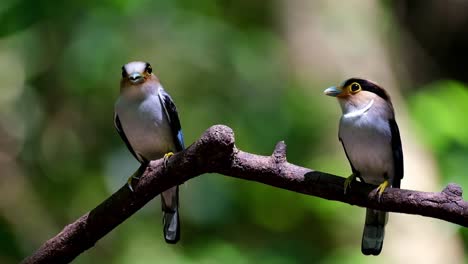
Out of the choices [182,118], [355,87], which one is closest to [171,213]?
[355,87]

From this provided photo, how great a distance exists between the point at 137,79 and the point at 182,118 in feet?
11.9

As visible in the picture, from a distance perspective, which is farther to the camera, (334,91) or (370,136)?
(334,91)

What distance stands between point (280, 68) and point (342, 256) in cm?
257

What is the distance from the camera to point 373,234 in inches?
166

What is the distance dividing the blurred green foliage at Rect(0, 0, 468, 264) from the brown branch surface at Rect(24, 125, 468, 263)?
9.21 ft

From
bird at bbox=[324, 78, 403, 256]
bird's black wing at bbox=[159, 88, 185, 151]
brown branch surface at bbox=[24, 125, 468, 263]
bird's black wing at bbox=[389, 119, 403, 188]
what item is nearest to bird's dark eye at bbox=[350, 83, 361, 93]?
bird at bbox=[324, 78, 403, 256]

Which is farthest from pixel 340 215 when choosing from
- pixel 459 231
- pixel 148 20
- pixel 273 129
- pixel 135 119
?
pixel 148 20

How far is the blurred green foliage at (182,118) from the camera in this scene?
670 centimetres

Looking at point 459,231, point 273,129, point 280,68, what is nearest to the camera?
point 459,231

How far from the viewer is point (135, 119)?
4457mm

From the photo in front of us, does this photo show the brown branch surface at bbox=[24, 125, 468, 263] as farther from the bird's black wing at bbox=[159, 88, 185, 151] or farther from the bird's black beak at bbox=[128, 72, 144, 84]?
the bird's black wing at bbox=[159, 88, 185, 151]

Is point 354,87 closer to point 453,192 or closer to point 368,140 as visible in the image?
point 368,140

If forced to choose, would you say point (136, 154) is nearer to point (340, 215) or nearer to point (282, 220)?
point (340, 215)

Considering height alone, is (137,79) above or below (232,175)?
above
